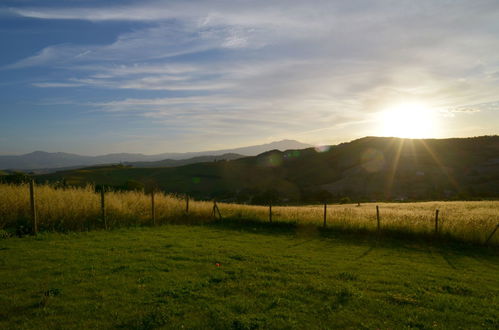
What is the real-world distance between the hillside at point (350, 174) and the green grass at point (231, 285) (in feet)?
193

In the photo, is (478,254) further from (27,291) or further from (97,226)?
(97,226)

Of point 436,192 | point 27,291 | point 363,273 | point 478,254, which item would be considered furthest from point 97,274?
point 436,192

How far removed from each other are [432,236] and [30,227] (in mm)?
19287

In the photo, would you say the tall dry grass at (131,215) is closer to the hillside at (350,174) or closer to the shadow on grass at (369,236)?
the shadow on grass at (369,236)

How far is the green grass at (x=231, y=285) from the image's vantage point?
606cm

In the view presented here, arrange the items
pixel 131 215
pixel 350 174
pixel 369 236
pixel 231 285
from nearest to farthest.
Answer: pixel 231 285, pixel 369 236, pixel 131 215, pixel 350 174

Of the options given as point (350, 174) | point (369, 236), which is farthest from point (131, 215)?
point (350, 174)

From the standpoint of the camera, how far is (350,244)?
15.2 metres

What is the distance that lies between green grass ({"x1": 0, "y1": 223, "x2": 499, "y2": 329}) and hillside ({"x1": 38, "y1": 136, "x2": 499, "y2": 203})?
5892 cm

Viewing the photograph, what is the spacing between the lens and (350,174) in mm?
103562

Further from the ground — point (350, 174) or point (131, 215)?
point (131, 215)

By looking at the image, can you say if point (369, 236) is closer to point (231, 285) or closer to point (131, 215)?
point (231, 285)

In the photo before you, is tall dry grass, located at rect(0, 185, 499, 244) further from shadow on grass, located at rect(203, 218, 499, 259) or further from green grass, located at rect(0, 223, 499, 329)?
green grass, located at rect(0, 223, 499, 329)

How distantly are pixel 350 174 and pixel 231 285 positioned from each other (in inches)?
3993
